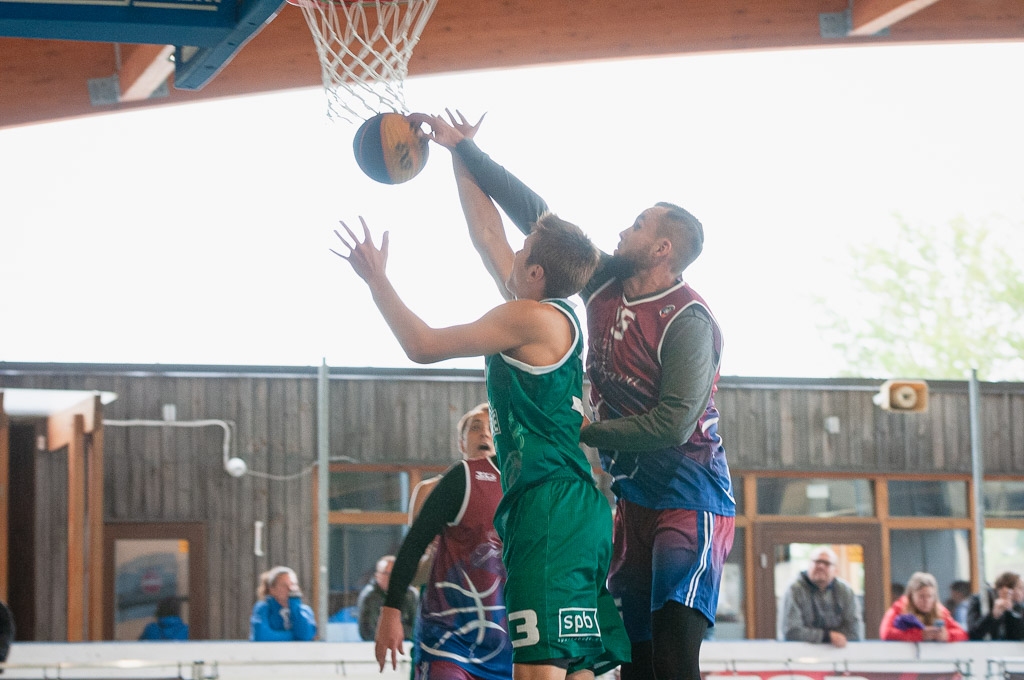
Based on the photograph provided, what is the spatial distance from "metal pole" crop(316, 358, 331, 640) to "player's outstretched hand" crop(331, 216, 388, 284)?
11269 mm

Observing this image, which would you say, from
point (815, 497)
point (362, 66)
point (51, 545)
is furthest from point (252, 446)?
point (362, 66)

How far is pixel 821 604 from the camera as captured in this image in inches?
443

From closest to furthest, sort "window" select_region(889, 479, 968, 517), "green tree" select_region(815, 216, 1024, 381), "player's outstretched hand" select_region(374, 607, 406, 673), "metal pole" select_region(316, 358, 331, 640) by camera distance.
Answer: "player's outstretched hand" select_region(374, 607, 406, 673) → "metal pole" select_region(316, 358, 331, 640) → "window" select_region(889, 479, 968, 517) → "green tree" select_region(815, 216, 1024, 381)

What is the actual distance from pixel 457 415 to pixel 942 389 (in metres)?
6.70

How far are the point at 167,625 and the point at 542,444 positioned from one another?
507 inches

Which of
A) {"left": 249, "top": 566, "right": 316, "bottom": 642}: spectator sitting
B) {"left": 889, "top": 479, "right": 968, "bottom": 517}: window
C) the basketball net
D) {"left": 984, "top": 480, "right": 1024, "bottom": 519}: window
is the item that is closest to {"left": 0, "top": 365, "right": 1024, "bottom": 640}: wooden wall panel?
{"left": 889, "top": 479, "right": 968, "bottom": 517}: window

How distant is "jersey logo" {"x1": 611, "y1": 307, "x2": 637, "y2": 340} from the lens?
15.0ft

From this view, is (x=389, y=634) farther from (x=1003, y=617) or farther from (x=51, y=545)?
(x=51, y=545)

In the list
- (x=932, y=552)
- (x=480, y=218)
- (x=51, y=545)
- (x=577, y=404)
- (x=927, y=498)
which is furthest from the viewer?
(x=927, y=498)

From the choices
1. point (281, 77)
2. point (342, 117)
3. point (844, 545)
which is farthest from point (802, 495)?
point (342, 117)

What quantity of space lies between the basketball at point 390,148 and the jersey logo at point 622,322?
103 centimetres

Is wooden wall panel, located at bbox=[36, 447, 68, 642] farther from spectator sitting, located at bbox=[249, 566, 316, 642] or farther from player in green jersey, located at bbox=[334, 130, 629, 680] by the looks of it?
player in green jersey, located at bbox=[334, 130, 629, 680]

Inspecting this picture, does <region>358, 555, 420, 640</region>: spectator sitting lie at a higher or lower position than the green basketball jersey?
lower

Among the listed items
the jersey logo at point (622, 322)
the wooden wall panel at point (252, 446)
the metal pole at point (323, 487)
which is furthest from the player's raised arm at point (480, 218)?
the wooden wall panel at point (252, 446)
